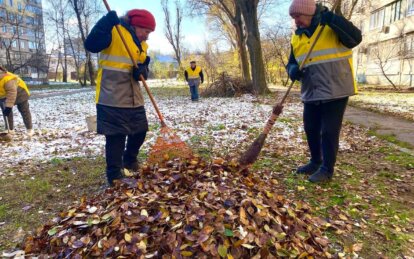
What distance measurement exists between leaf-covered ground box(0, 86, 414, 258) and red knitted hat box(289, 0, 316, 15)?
1639 mm

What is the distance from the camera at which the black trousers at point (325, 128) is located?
129 inches

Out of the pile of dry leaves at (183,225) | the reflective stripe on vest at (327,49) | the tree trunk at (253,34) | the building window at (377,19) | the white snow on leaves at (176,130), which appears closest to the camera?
the pile of dry leaves at (183,225)

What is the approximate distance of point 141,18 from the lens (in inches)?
127

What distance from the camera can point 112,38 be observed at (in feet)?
10.2

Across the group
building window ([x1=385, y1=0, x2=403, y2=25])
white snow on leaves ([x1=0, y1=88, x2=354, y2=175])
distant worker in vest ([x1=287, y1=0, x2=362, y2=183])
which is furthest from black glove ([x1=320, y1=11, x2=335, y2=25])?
building window ([x1=385, y1=0, x2=403, y2=25])

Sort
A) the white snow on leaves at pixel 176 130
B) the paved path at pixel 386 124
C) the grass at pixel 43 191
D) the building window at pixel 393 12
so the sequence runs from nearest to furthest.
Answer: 1. the grass at pixel 43 191
2. the white snow on leaves at pixel 176 130
3. the paved path at pixel 386 124
4. the building window at pixel 393 12

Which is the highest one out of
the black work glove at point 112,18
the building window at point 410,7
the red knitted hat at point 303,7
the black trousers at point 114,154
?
the building window at point 410,7

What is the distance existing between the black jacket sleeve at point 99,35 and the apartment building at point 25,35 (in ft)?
105

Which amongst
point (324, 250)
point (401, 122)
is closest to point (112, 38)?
point (324, 250)

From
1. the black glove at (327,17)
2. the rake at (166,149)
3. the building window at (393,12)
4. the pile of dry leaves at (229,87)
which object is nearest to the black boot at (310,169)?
the rake at (166,149)

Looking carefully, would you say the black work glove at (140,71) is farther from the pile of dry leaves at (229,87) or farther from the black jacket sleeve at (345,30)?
the pile of dry leaves at (229,87)

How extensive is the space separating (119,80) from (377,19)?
2981 centimetres

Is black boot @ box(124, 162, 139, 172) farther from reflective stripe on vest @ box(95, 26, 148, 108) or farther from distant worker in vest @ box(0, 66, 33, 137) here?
distant worker in vest @ box(0, 66, 33, 137)

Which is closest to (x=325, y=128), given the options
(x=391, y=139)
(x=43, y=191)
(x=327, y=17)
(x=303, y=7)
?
(x=327, y=17)
